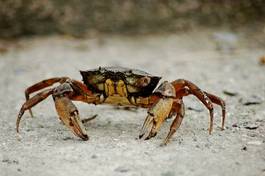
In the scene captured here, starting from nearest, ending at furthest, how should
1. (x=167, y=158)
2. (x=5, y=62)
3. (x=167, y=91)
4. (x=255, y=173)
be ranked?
1. (x=255, y=173)
2. (x=167, y=158)
3. (x=167, y=91)
4. (x=5, y=62)

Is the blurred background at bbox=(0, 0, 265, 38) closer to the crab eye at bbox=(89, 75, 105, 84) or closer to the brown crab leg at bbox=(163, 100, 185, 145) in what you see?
the crab eye at bbox=(89, 75, 105, 84)

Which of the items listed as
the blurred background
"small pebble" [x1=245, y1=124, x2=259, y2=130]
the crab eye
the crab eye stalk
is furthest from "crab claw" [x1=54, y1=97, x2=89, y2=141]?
the blurred background

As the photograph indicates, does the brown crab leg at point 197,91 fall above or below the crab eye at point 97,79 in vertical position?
below

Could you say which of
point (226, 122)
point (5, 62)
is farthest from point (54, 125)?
point (5, 62)

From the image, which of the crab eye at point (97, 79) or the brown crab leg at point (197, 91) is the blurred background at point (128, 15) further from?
the brown crab leg at point (197, 91)

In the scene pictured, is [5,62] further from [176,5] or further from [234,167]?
[234,167]

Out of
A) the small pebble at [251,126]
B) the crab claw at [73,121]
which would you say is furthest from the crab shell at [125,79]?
the small pebble at [251,126]
